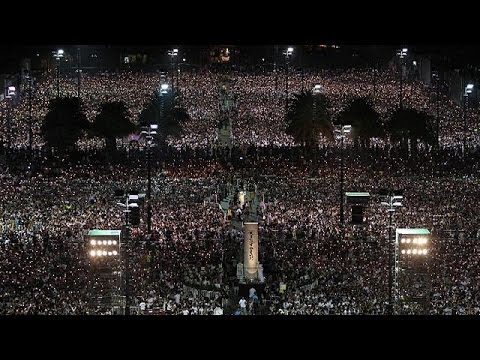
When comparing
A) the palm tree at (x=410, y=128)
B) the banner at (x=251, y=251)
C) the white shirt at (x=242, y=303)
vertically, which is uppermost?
the palm tree at (x=410, y=128)

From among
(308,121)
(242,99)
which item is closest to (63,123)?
(308,121)

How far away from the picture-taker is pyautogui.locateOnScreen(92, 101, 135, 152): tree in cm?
4016

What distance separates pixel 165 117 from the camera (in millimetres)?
41656

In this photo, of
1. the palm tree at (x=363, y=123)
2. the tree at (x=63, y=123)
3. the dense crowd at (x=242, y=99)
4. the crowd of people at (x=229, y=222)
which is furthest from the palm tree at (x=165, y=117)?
the palm tree at (x=363, y=123)

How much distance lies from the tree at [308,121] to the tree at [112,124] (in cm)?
604

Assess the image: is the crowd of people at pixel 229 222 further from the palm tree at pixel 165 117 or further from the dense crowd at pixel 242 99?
the palm tree at pixel 165 117

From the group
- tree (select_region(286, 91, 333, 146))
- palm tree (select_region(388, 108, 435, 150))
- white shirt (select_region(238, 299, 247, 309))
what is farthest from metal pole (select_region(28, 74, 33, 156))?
white shirt (select_region(238, 299, 247, 309))

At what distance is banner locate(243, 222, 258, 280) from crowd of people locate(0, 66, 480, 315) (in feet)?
1.05

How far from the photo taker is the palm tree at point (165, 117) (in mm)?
41000

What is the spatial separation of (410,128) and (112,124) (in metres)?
11.0

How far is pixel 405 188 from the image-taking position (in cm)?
3055

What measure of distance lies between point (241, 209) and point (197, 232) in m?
2.92
